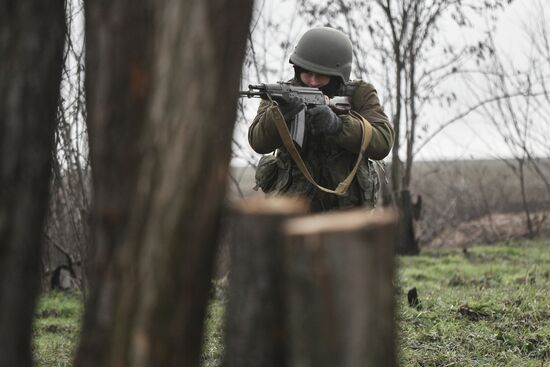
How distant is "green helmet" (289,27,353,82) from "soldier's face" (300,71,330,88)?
0.05 metres

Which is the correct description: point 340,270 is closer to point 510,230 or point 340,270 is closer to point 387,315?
point 387,315

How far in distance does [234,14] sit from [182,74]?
0.67 ft

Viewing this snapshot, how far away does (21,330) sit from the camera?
2049mm

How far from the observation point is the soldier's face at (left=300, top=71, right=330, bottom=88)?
4.24 metres

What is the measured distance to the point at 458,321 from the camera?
5062 millimetres

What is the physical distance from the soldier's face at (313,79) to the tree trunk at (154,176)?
2322mm

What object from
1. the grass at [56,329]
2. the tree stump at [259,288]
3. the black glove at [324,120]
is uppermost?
the black glove at [324,120]

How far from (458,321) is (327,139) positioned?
1725 millimetres

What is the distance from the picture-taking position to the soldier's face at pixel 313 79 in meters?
4.24

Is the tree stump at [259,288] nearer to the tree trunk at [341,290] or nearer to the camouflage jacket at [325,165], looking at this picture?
the tree trunk at [341,290]

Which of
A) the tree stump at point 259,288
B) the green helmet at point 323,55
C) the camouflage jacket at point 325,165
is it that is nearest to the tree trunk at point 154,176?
the tree stump at point 259,288

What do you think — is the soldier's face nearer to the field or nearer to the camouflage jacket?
the camouflage jacket

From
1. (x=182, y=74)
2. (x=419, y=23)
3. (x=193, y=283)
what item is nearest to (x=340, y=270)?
(x=193, y=283)

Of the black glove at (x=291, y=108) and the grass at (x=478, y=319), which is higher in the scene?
the black glove at (x=291, y=108)
